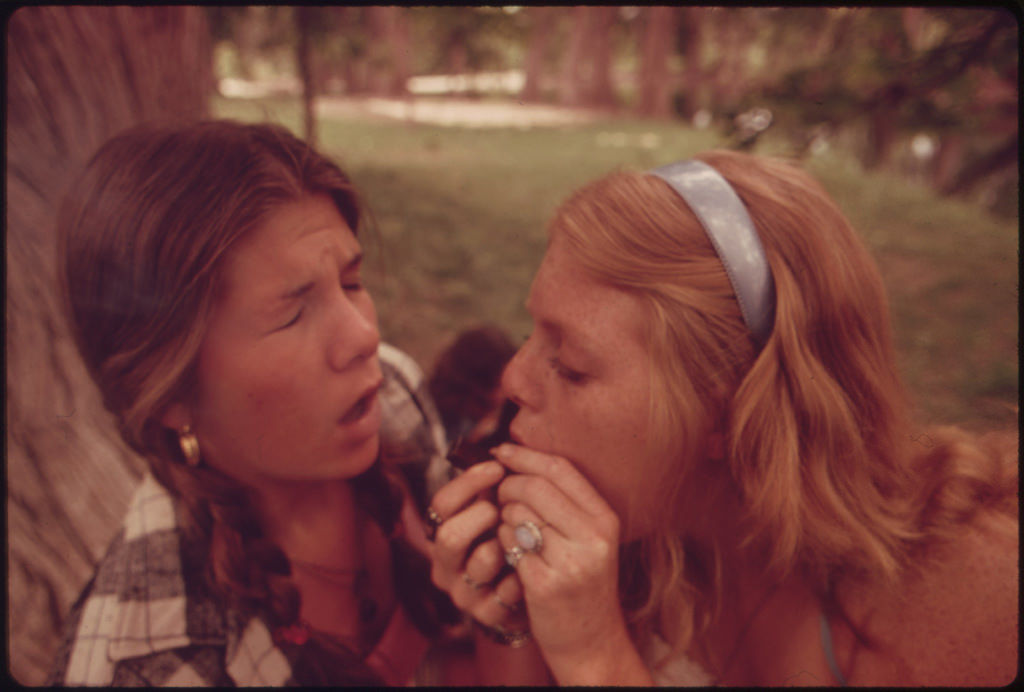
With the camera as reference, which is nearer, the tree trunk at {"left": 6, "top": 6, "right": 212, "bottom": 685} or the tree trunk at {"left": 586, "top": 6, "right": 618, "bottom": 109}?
the tree trunk at {"left": 6, "top": 6, "right": 212, "bottom": 685}

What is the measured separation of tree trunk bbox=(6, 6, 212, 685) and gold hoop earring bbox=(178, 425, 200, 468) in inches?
31.4

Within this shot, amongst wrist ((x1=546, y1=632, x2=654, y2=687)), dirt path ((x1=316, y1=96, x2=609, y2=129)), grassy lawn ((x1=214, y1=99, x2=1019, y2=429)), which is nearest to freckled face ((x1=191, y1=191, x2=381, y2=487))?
wrist ((x1=546, y1=632, x2=654, y2=687))

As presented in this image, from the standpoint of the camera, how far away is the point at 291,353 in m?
1.14

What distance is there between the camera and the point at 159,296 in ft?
3.62

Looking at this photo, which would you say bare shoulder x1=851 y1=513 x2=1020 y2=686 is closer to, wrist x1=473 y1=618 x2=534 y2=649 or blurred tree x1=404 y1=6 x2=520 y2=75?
wrist x1=473 y1=618 x2=534 y2=649

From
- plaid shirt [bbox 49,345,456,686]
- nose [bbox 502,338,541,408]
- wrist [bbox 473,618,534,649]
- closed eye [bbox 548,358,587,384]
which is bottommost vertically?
wrist [bbox 473,618,534,649]

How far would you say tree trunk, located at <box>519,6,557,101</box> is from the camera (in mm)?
2141

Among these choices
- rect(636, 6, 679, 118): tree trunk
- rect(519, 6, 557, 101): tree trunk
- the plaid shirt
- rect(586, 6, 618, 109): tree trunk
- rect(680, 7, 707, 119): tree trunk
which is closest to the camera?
the plaid shirt

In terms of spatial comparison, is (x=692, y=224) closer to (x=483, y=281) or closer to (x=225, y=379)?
(x=225, y=379)

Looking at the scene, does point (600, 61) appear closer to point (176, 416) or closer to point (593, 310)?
point (593, 310)

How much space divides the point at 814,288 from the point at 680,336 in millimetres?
292

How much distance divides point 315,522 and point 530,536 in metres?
0.64

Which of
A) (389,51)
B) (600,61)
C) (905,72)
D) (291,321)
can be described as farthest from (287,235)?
(600,61)

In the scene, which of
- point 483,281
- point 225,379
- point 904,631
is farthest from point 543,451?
point 483,281
